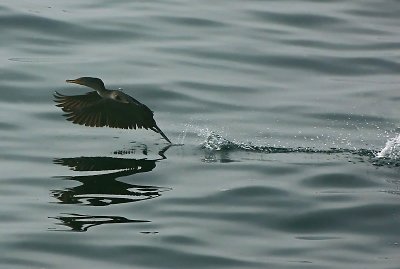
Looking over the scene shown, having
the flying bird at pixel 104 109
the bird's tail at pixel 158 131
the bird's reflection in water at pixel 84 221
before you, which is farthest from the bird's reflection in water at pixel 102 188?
the flying bird at pixel 104 109

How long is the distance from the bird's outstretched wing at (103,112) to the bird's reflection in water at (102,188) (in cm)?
34

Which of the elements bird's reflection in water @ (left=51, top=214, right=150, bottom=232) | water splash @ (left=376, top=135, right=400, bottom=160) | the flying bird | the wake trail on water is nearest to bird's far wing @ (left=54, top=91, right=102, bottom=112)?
the flying bird

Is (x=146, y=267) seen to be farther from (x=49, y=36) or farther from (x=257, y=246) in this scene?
(x=49, y=36)

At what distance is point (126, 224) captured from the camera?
445 inches

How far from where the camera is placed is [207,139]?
14.0 meters

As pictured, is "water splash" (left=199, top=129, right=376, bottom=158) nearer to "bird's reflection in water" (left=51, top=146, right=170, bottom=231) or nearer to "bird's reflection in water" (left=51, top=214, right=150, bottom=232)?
"bird's reflection in water" (left=51, top=146, right=170, bottom=231)

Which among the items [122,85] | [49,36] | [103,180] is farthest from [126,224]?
[49,36]

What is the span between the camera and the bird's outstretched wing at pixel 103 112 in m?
12.9

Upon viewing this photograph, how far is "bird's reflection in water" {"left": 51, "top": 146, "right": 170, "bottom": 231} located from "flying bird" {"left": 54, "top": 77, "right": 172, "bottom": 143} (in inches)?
13.3

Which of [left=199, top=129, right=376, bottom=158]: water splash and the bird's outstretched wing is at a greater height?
the bird's outstretched wing

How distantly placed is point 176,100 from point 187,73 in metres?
1.20

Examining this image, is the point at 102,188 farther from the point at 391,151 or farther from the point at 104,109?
the point at 391,151

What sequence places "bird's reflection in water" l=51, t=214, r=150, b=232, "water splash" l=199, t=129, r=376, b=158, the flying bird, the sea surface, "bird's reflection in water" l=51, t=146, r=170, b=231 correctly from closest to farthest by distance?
the sea surface, "bird's reflection in water" l=51, t=214, r=150, b=232, "bird's reflection in water" l=51, t=146, r=170, b=231, the flying bird, "water splash" l=199, t=129, r=376, b=158

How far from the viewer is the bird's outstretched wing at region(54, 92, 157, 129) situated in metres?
12.9
